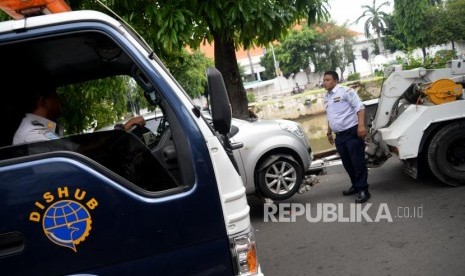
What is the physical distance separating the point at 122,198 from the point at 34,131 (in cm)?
85

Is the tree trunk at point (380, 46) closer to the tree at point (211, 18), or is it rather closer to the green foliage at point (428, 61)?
the green foliage at point (428, 61)

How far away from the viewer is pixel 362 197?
5242 millimetres

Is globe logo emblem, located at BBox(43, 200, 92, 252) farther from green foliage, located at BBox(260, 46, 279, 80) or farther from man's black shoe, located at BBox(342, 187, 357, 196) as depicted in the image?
green foliage, located at BBox(260, 46, 279, 80)

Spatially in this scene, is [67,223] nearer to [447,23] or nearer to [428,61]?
[428,61]

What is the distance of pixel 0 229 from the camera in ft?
5.48

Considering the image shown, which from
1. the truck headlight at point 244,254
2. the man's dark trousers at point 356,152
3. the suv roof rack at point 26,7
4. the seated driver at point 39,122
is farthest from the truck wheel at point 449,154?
the suv roof rack at point 26,7

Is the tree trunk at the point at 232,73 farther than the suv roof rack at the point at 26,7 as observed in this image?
Yes

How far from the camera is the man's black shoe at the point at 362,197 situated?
5234 millimetres

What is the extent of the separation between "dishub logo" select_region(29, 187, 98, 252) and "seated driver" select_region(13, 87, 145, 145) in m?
0.61

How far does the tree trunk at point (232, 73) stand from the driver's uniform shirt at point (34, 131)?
4.69m

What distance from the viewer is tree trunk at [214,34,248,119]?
23.0 feet

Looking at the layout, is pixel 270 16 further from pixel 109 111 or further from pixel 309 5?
pixel 109 111

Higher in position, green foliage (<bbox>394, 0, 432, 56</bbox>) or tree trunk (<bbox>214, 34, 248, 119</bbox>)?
green foliage (<bbox>394, 0, 432, 56</bbox>)

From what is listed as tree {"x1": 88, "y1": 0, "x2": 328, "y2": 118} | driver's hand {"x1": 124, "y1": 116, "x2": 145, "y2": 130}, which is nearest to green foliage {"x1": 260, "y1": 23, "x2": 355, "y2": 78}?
tree {"x1": 88, "y1": 0, "x2": 328, "y2": 118}
